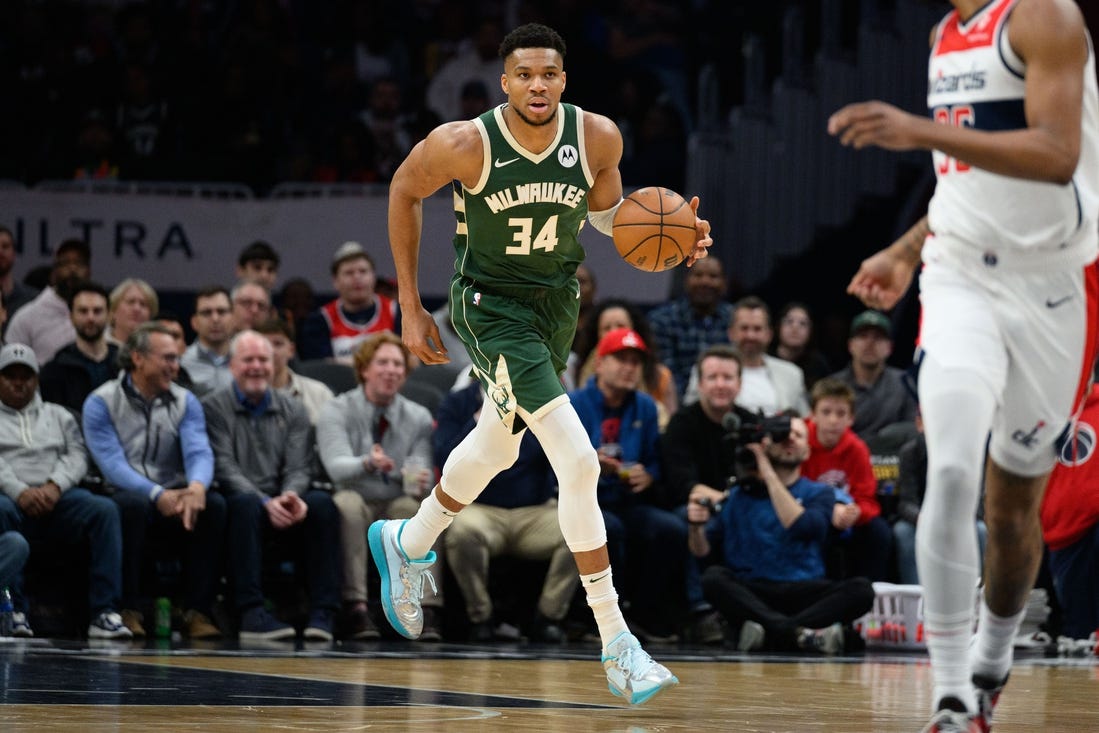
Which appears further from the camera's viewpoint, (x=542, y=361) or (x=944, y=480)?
(x=542, y=361)

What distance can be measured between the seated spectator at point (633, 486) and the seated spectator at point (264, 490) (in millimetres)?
1677

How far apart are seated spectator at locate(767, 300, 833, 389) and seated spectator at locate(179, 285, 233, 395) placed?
3.94 m

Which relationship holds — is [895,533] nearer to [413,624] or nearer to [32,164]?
[413,624]

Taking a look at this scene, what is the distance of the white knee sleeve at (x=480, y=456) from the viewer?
20.0 feet

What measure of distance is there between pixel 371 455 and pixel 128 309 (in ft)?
6.44

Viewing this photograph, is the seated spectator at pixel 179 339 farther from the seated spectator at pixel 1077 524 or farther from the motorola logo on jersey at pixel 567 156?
the seated spectator at pixel 1077 524

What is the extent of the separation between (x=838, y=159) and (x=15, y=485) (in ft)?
27.2

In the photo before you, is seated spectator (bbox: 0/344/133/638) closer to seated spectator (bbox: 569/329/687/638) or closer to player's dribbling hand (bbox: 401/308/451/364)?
seated spectator (bbox: 569/329/687/638)

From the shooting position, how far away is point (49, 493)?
8.86 meters

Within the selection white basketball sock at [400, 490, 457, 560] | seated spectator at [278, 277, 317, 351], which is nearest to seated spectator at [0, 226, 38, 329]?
seated spectator at [278, 277, 317, 351]

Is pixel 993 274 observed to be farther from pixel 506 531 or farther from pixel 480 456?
pixel 506 531

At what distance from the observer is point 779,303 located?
46.7ft

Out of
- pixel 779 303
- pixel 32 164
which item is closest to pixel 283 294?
pixel 32 164

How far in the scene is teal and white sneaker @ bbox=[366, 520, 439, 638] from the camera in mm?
6691
